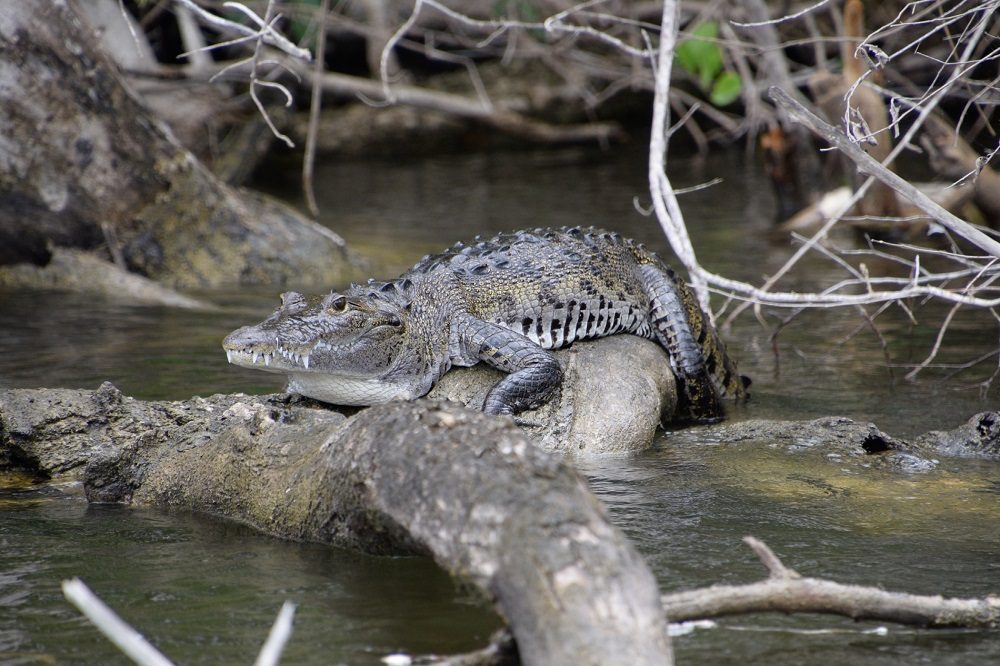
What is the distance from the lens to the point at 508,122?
44.2 ft

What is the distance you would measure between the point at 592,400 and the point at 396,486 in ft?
7.29

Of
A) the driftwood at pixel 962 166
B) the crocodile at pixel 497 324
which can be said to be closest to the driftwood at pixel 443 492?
the crocodile at pixel 497 324

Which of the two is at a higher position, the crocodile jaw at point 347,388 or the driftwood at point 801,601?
the crocodile jaw at point 347,388

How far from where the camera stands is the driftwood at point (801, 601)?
293 cm

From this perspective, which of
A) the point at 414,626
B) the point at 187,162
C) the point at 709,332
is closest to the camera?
the point at 414,626

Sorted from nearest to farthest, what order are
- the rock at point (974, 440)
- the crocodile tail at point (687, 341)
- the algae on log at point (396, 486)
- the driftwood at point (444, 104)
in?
the algae on log at point (396, 486)
the rock at point (974, 440)
the crocodile tail at point (687, 341)
the driftwood at point (444, 104)

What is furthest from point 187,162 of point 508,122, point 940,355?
point 940,355

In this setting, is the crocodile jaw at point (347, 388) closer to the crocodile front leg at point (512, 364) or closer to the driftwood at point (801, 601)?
→ the crocodile front leg at point (512, 364)

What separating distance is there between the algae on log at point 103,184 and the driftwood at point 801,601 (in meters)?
7.18

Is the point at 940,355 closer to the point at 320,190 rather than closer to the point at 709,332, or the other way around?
the point at 709,332

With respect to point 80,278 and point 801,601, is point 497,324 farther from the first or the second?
point 80,278

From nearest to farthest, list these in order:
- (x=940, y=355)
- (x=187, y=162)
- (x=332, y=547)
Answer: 1. (x=332, y=547)
2. (x=940, y=355)
3. (x=187, y=162)

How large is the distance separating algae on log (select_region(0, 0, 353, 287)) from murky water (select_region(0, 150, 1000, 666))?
1236 millimetres

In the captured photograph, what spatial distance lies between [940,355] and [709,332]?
1.92 meters
